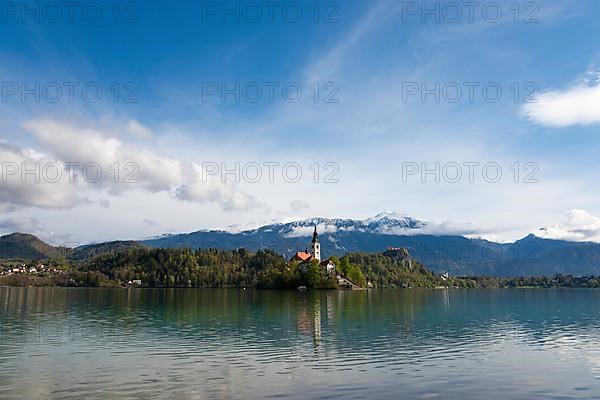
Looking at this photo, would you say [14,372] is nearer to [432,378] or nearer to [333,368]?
[333,368]

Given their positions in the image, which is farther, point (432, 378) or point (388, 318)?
point (388, 318)

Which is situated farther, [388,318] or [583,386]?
[388,318]

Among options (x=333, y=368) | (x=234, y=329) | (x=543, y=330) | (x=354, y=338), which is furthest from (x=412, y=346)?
(x=543, y=330)

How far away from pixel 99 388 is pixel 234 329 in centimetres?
3139

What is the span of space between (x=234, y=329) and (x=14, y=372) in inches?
1147

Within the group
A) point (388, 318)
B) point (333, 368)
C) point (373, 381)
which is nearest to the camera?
point (373, 381)

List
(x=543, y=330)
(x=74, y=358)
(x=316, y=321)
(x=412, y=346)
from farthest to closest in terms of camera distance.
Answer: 1. (x=316, y=321)
2. (x=543, y=330)
3. (x=412, y=346)
4. (x=74, y=358)

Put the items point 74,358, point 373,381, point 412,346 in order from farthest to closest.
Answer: point 412,346 < point 74,358 < point 373,381

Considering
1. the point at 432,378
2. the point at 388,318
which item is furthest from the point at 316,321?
the point at 432,378

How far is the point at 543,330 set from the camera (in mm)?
68625

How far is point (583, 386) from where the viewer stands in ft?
111

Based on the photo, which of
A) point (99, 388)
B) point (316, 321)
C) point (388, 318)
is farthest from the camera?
point (388, 318)

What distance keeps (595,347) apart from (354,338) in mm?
23871

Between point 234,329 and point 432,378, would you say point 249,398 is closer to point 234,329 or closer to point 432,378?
point 432,378
